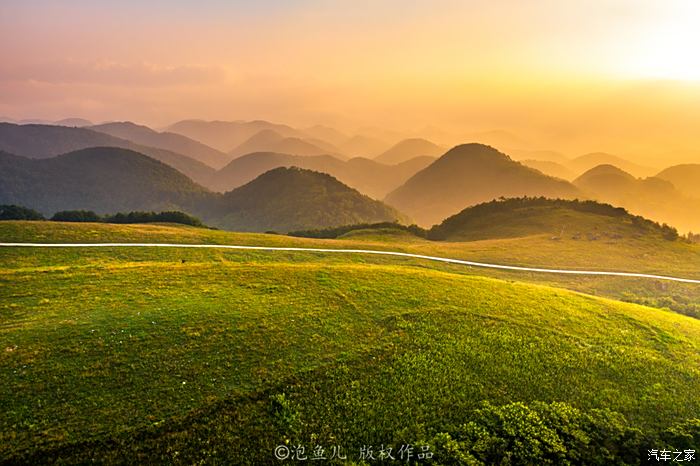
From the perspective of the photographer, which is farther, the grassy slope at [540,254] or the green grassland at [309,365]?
the grassy slope at [540,254]

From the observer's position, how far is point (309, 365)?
1773 cm

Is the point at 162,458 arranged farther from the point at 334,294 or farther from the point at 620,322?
the point at 620,322

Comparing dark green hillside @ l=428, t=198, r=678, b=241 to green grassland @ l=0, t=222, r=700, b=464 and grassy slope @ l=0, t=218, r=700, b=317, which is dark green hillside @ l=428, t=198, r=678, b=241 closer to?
grassy slope @ l=0, t=218, r=700, b=317

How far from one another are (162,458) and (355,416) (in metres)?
7.13

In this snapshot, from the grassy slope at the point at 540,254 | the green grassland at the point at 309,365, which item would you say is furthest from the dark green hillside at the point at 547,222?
the green grassland at the point at 309,365

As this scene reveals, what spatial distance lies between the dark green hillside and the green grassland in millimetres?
63937

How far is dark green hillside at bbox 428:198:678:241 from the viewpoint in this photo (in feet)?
280

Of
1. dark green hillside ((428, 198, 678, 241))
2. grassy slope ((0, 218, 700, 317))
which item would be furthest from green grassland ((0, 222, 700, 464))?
dark green hillside ((428, 198, 678, 241))

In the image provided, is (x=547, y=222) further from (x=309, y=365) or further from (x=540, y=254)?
(x=309, y=365)

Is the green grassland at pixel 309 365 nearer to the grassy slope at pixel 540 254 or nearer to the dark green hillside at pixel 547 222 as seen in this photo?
the grassy slope at pixel 540 254

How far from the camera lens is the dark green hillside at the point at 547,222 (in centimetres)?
8531

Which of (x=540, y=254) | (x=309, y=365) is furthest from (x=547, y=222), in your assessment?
(x=309, y=365)

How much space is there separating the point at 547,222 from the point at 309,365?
343ft

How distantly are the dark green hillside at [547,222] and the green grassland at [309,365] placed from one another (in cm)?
6394
